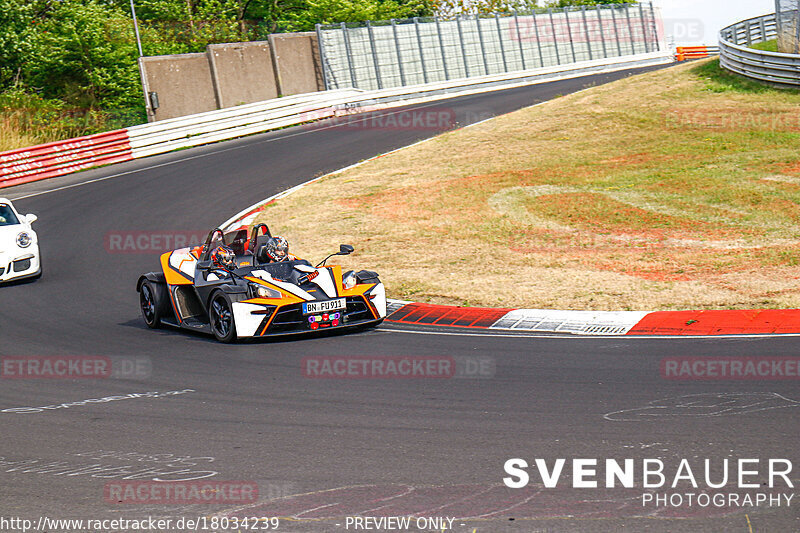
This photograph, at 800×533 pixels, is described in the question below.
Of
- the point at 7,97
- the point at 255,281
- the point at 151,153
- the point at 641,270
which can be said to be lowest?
the point at 641,270

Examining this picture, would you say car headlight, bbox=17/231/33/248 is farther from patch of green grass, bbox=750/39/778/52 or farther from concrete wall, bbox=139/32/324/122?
patch of green grass, bbox=750/39/778/52

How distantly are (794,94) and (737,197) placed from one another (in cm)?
1044

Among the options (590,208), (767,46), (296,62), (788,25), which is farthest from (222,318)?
(296,62)

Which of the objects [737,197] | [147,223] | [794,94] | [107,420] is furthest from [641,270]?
[794,94]

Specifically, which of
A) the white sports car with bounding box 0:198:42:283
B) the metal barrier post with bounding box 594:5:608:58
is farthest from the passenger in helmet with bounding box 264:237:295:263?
the metal barrier post with bounding box 594:5:608:58

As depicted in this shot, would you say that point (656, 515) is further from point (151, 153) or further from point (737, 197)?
point (151, 153)

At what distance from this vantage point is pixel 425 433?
725 cm

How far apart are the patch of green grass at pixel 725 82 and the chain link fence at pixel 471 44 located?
14.1 meters

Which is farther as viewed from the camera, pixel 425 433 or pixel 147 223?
pixel 147 223

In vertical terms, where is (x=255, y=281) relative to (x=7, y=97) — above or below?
below

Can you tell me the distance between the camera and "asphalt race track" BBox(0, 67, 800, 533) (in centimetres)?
576

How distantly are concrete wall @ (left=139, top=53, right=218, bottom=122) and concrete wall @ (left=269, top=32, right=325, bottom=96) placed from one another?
3.60 meters

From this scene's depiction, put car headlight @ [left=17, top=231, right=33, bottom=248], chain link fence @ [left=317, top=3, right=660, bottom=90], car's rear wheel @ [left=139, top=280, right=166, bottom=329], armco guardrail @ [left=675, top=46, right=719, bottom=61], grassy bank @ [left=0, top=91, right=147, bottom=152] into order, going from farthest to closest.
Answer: armco guardrail @ [left=675, top=46, right=719, bottom=61]
chain link fence @ [left=317, top=3, right=660, bottom=90]
grassy bank @ [left=0, top=91, right=147, bottom=152]
car headlight @ [left=17, top=231, right=33, bottom=248]
car's rear wheel @ [left=139, top=280, right=166, bottom=329]

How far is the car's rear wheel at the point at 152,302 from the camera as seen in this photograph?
1252 centimetres
